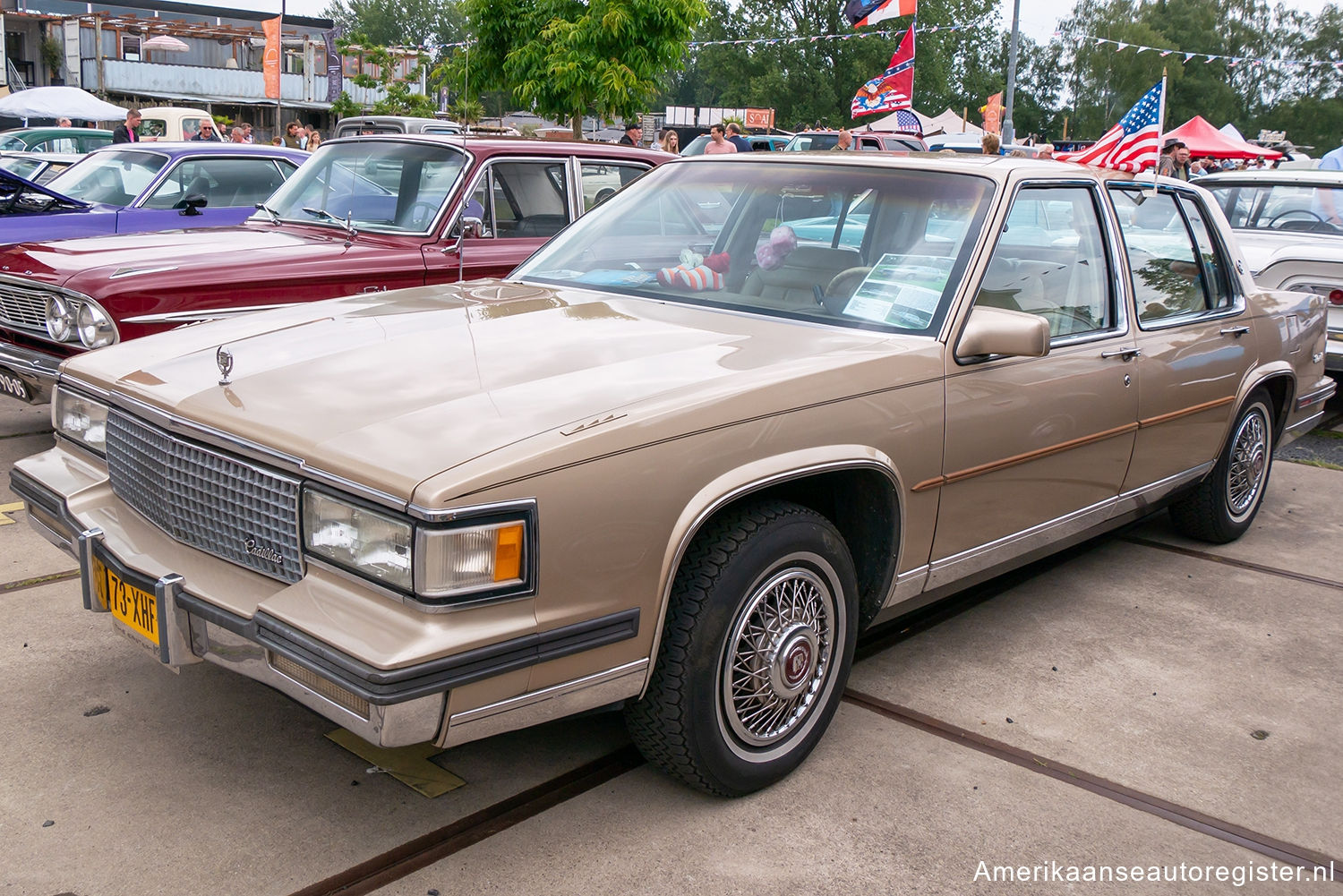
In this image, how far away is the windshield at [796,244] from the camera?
352 cm

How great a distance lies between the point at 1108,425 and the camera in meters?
4.00

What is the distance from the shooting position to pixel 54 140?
17.3 m

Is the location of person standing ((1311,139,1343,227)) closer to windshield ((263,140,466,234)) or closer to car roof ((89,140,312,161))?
windshield ((263,140,466,234))

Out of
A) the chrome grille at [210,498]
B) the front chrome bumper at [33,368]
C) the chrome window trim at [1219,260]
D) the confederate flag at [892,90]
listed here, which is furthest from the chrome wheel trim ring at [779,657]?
the confederate flag at [892,90]

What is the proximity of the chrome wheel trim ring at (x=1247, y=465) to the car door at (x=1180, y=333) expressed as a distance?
0.34 meters

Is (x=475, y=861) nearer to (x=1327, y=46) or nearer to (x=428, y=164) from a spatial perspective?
(x=428, y=164)

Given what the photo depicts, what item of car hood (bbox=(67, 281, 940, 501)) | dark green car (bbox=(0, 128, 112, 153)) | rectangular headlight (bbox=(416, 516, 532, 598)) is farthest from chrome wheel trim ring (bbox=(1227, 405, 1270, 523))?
dark green car (bbox=(0, 128, 112, 153))

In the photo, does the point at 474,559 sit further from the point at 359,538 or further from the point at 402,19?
the point at 402,19

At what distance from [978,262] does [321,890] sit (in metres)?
2.49

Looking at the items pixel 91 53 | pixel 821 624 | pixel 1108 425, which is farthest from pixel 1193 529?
pixel 91 53

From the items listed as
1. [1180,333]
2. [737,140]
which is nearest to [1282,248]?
[1180,333]

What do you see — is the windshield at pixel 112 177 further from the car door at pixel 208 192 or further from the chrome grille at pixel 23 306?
the chrome grille at pixel 23 306

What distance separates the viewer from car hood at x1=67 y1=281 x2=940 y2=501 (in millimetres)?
2443

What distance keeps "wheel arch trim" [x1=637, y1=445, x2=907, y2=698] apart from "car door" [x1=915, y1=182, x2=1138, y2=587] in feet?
1.09
